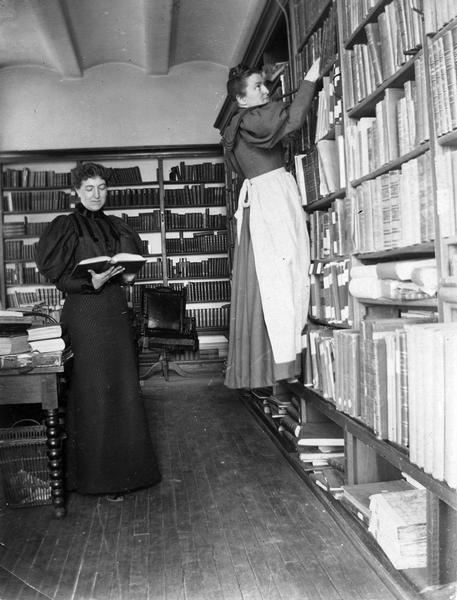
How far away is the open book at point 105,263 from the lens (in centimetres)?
270

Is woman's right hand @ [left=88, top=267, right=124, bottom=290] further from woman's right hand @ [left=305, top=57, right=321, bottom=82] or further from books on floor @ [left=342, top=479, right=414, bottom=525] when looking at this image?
books on floor @ [left=342, top=479, right=414, bottom=525]

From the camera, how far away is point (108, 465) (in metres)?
2.90

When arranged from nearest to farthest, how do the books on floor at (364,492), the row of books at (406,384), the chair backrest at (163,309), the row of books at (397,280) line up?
the row of books at (406,384) → the row of books at (397,280) → the books on floor at (364,492) → the chair backrest at (163,309)

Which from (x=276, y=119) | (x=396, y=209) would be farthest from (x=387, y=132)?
(x=276, y=119)

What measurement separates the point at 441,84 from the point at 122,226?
6.15 ft

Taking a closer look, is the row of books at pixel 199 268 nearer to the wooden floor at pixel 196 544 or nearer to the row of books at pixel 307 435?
the row of books at pixel 307 435

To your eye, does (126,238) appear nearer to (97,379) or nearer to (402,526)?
(97,379)

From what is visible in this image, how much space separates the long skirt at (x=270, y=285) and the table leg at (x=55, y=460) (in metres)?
0.91

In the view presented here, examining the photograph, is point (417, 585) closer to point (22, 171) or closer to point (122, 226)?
point (122, 226)

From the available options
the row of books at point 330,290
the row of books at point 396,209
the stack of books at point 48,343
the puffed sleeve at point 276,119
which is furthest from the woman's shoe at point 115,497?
the puffed sleeve at point 276,119

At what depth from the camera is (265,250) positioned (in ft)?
9.69

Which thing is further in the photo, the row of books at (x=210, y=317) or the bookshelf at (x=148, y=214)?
the row of books at (x=210, y=317)

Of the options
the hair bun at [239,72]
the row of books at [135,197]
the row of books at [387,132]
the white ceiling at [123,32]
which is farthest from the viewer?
the row of books at [135,197]

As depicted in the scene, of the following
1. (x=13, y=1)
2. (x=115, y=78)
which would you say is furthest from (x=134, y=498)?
(x=115, y=78)
